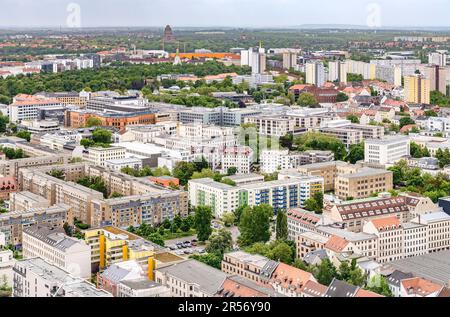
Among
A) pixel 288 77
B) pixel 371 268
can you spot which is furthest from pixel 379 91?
pixel 371 268

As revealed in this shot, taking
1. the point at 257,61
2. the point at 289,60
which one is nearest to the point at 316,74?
the point at 257,61

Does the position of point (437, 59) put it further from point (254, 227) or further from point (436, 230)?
point (254, 227)

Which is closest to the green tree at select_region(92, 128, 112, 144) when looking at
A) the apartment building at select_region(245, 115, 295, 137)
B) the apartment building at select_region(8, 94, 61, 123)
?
the apartment building at select_region(245, 115, 295, 137)

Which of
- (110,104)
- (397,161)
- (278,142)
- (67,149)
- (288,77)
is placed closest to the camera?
(397,161)

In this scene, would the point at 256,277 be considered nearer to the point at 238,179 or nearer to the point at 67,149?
the point at 238,179

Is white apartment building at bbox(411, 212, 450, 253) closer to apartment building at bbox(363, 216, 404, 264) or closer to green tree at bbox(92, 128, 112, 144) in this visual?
apartment building at bbox(363, 216, 404, 264)
